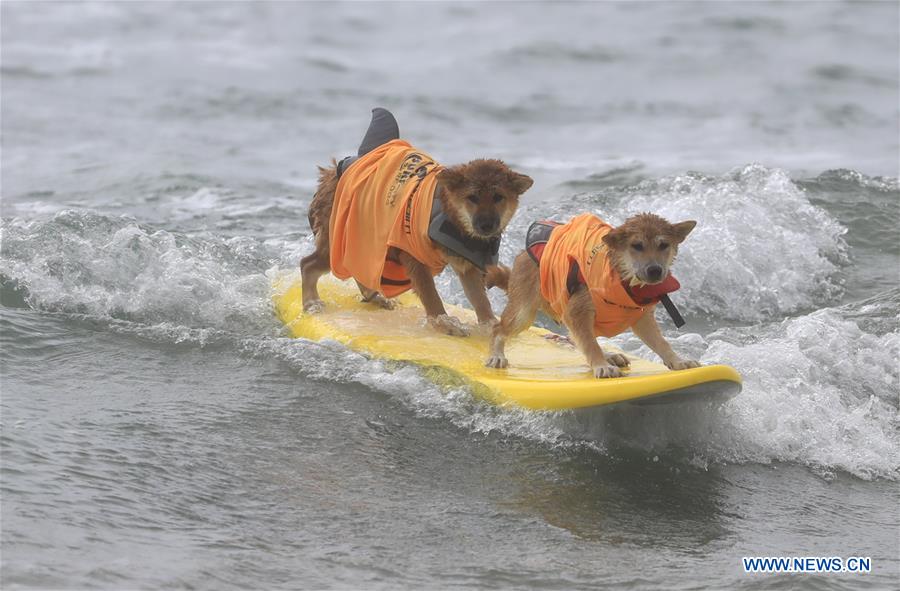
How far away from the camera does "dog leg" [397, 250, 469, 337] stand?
8.71 meters

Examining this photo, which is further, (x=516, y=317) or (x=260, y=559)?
(x=516, y=317)

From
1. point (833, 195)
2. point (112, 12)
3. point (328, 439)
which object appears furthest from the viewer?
point (112, 12)

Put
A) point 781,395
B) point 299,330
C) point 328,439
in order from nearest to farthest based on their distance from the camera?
point 328,439 < point 781,395 < point 299,330

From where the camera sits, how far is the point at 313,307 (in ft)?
31.1

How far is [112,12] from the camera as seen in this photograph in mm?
29422

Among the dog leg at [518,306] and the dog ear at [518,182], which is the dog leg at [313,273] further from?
the dog ear at [518,182]

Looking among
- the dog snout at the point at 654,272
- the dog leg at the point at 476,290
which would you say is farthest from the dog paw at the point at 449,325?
the dog snout at the point at 654,272

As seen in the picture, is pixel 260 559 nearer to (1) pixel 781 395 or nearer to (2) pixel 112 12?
(1) pixel 781 395

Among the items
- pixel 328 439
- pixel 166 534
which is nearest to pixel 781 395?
pixel 328 439

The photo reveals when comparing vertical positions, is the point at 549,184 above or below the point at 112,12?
below

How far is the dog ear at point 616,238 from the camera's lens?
278 inches

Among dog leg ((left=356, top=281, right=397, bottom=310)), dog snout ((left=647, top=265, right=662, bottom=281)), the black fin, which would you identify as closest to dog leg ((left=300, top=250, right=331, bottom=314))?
dog leg ((left=356, top=281, right=397, bottom=310))

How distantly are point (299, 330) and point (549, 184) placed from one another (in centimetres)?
797

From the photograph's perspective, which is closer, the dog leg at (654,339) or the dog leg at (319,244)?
the dog leg at (654,339)
